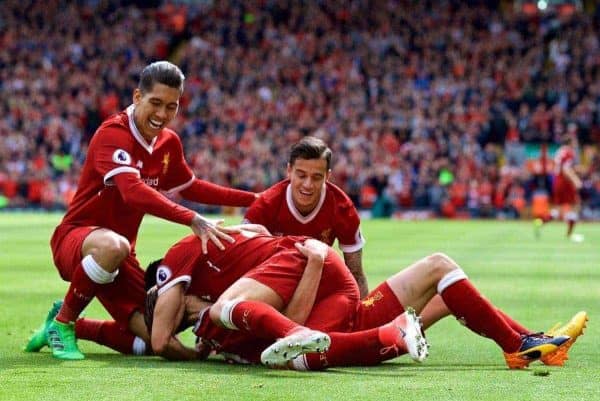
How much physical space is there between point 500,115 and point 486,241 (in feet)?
45.4

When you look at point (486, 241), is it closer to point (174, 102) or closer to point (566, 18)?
point (174, 102)

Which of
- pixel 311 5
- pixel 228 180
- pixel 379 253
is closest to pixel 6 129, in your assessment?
pixel 228 180

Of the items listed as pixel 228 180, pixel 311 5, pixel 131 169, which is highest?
pixel 311 5

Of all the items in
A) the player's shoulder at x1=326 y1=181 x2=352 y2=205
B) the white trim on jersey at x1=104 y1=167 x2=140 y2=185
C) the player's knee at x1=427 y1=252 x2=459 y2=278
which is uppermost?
the white trim on jersey at x1=104 y1=167 x2=140 y2=185

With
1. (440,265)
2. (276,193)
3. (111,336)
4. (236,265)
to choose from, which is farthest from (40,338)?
(440,265)

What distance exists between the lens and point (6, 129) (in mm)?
38219

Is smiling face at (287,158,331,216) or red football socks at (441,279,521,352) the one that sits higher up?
smiling face at (287,158,331,216)

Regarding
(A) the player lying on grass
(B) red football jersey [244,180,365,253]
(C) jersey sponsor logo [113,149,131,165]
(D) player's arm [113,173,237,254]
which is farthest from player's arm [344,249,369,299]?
(C) jersey sponsor logo [113,149,131,165]

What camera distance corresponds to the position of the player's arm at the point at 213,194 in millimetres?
8602

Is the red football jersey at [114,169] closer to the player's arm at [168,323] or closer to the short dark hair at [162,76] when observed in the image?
the short dark hair at [162,76]

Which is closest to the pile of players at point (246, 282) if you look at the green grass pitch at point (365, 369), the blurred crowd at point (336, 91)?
the green grass pitch at point (365, 369)

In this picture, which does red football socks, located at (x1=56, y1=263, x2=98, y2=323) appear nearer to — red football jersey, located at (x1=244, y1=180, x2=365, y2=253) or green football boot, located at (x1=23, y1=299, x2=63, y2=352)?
green football boot, located at (x1=23, y1=299, x2=63, y2=352)

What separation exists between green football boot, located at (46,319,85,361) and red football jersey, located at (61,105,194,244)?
739 millimetres

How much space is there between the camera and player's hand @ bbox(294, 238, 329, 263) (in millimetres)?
6906
